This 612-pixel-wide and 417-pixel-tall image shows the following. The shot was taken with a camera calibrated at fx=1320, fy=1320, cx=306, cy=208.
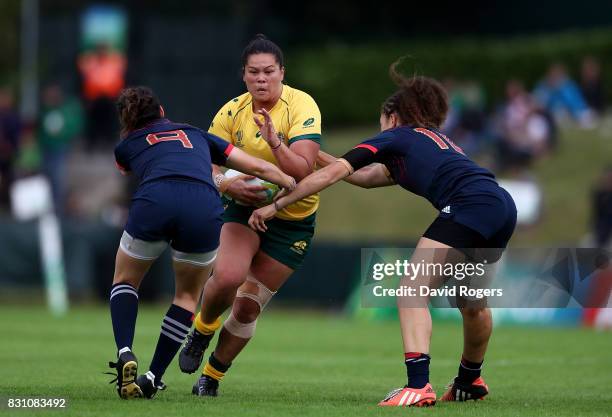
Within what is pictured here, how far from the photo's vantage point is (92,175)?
93.9 ft

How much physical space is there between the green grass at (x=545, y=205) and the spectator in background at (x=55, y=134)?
487 cm

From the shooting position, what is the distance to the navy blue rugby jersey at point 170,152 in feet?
27.5

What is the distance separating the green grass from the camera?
23.8 meters

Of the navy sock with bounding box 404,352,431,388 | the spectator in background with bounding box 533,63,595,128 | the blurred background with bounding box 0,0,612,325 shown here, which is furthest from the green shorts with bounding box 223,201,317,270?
the spectator in background with bounding box 533,63,595,128

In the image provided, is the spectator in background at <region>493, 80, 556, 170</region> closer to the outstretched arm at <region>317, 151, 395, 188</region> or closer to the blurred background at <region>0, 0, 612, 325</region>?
the blurred background at <region>0, 0, 612, 325</region>

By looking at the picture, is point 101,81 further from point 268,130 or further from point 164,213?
point 164,213

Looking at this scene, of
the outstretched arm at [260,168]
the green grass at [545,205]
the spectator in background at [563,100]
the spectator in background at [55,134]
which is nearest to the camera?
the outstretched arm at [260,168]

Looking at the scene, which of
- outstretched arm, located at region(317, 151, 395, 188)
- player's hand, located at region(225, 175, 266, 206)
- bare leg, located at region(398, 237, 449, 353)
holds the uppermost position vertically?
outstretched arm, located at region(317, 151, 395, 188)

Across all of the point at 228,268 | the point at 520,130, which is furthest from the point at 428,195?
the point at 520,130

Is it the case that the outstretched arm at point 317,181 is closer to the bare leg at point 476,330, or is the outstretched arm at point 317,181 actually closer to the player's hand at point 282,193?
the player's hand at point 282,193

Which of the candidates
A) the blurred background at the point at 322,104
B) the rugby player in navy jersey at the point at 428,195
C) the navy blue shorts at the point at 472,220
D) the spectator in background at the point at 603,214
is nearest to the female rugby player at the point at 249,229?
the rugby player in navy jersey at the point at 428,195

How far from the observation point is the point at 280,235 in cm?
927

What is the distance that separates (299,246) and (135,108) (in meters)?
1.61

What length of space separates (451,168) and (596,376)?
3460 mm
